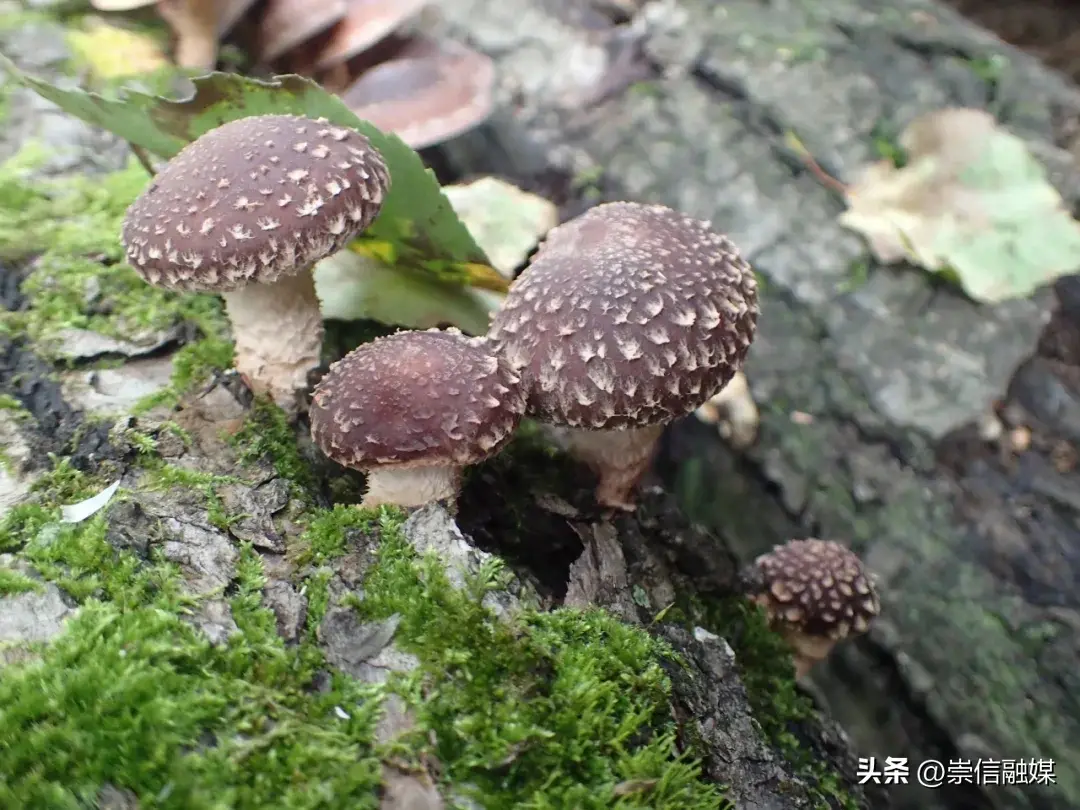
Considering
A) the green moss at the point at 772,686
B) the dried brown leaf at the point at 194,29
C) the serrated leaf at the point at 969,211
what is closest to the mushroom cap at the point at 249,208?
the green moss at the point at 772,686

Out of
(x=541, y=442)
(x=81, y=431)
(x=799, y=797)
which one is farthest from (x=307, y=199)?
(x=799, y=797)

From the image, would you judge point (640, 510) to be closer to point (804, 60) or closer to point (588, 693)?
point (588, 693)

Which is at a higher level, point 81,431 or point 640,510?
point 81,431

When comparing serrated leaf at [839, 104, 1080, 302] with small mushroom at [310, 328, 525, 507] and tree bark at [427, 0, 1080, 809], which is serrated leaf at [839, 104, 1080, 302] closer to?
tree bark at [427, 0, 1080, 809]

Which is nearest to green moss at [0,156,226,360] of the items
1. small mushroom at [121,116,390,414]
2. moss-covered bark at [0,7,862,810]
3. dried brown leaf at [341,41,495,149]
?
moss-covered bark at [0,7,862,810]

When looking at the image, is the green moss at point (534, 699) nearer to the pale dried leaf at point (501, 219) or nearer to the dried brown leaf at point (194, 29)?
the pale dried leaf at point (501, 219)

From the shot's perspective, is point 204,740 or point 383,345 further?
point 383,345
